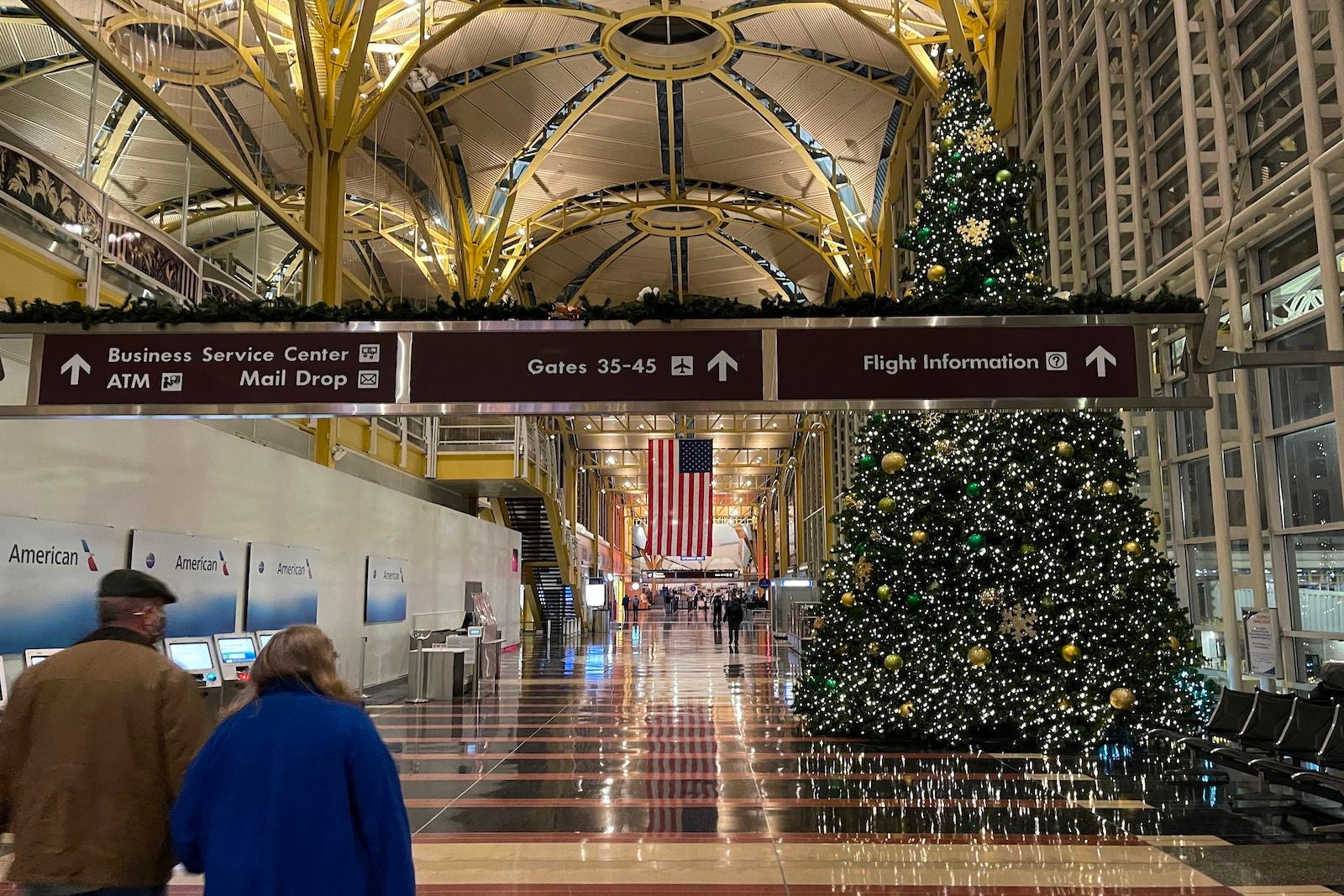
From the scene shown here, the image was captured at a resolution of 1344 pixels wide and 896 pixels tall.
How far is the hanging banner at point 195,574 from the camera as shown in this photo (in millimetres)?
9070

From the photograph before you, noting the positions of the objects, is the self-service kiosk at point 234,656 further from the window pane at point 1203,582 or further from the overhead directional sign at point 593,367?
the window pane at point 1203,582

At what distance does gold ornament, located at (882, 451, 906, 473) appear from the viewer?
10.2 metres

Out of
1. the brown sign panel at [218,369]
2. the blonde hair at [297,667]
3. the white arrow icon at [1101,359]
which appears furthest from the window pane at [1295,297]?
the blonde hair at [297,667]

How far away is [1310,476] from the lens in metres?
8.60

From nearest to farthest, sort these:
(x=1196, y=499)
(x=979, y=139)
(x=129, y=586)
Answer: (x=129, y=586) → (x=979, y=139) → (x=1196, y=499)

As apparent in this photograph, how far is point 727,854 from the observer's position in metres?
6.13

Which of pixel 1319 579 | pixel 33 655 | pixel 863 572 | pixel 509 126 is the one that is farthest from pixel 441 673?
pixel 509 126

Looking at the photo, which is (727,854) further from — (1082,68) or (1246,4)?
(1082,68)

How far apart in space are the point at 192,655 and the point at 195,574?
1.35m

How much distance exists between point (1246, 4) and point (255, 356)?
9455 millimetres

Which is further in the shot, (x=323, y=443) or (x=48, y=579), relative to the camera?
(x=323, y=443)

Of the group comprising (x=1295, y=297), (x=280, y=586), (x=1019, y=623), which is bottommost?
(x=1019, y=623)

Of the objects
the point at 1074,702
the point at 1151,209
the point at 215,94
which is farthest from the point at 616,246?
the point at 1074,702

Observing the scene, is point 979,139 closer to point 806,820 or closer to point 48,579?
point 806,820
